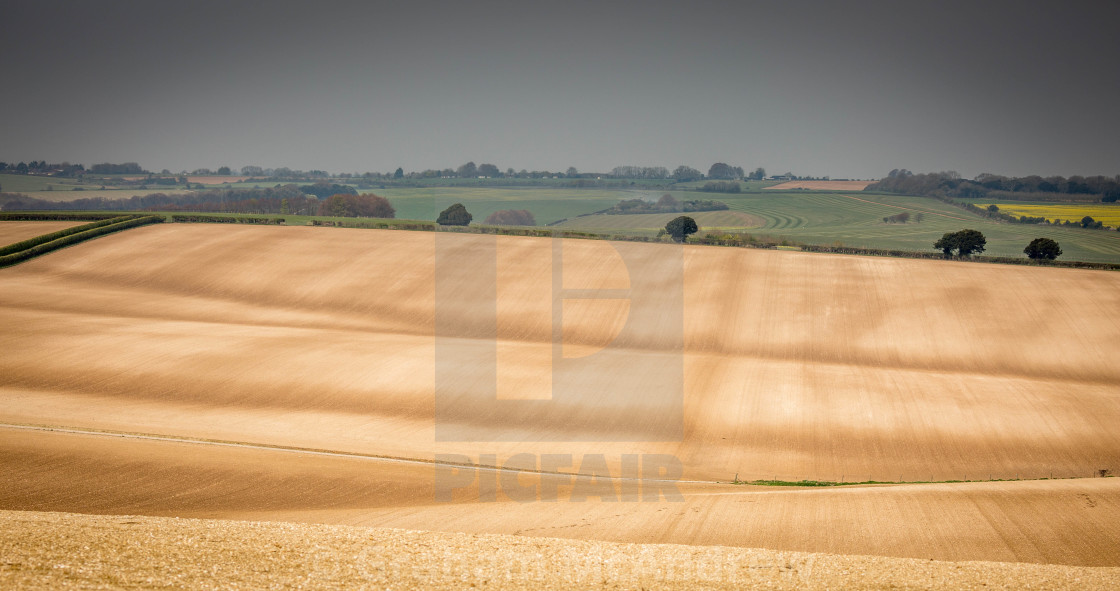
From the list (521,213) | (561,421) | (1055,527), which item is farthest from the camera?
(521,213)

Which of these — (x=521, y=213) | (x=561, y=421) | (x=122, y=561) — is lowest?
(x=561, y=421)

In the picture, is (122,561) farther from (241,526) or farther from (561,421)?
(561,421)

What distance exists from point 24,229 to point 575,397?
5379cm

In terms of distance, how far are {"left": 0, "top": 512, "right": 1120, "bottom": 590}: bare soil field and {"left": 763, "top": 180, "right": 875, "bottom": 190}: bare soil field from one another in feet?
399

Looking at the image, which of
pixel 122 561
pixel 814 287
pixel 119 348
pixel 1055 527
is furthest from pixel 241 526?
pixel 814 287

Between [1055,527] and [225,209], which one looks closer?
[1055,527]

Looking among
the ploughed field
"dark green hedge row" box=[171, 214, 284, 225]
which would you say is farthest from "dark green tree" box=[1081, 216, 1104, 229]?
"dark green hedge row" box=[171, 214, 284, 225]

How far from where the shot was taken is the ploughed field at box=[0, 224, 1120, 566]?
16.7 m

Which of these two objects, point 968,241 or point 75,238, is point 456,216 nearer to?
point 75,238

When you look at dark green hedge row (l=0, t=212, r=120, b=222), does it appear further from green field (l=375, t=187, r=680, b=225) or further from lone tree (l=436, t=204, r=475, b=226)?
green field (l=375, t=187, r=680, b=225)

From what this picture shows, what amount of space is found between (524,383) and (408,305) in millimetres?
15170

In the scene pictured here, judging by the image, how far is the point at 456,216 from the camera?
69.6 m

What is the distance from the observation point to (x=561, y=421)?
85.8 feet

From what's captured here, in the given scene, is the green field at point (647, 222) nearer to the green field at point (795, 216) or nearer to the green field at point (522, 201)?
the green field at point (795, 216)
